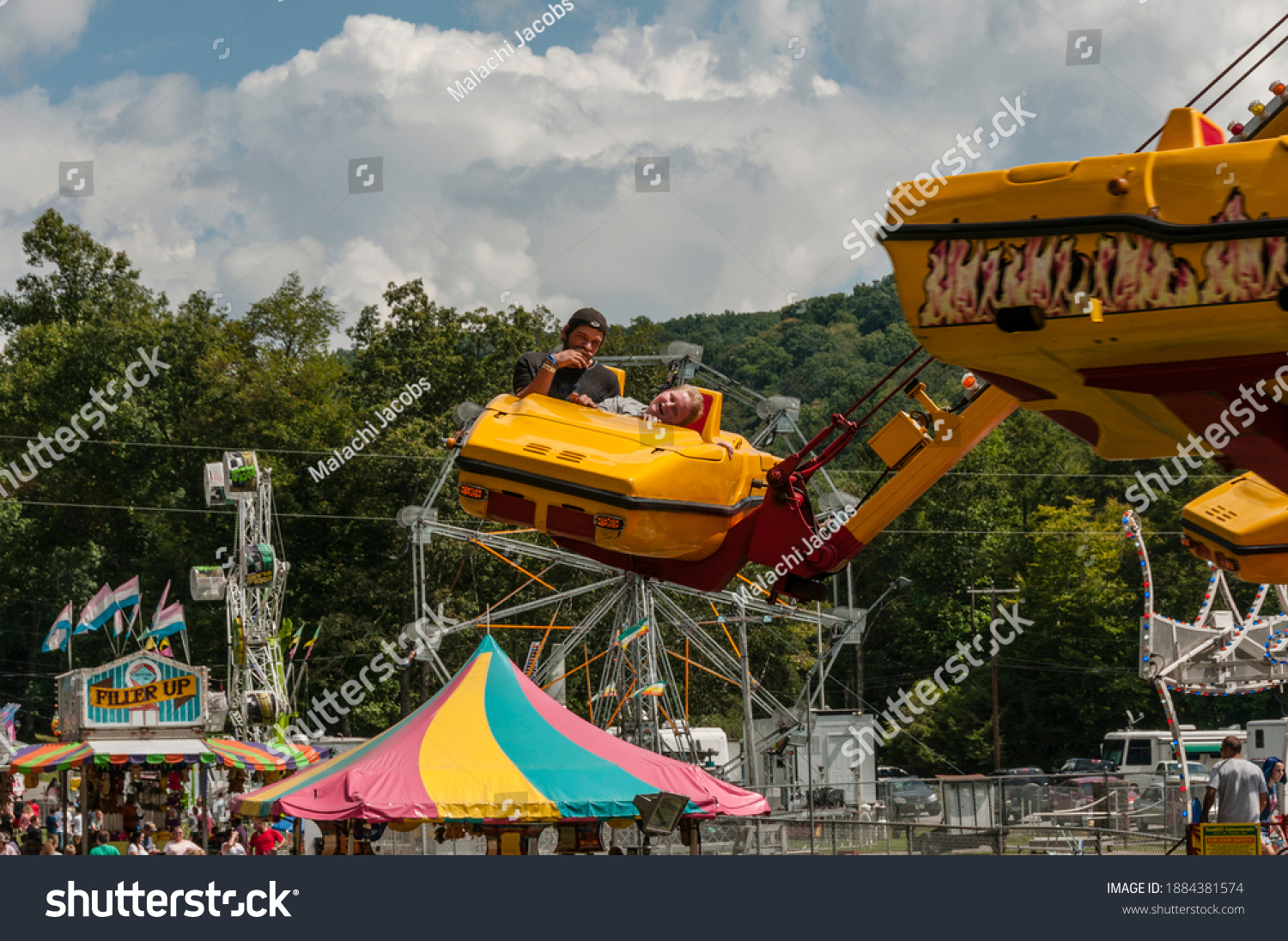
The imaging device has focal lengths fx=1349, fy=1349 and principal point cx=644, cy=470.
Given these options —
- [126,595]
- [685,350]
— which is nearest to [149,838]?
[126,595]

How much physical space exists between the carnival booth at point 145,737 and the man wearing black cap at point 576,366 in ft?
52.0

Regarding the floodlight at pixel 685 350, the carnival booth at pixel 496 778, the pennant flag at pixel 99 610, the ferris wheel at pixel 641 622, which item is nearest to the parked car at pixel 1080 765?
the ferris wheel at pixel 641 622

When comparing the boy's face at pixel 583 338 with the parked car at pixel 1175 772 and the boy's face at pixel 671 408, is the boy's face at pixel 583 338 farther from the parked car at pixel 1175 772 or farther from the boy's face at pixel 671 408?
the parked car at pixel 1175 772

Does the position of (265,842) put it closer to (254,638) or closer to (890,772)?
(254,638)

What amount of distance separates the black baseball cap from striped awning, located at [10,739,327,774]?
50.7 feet

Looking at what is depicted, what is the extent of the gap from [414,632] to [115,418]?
91.7 ft

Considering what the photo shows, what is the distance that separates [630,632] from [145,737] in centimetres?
872

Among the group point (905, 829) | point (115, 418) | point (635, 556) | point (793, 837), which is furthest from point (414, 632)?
point (115, 418)

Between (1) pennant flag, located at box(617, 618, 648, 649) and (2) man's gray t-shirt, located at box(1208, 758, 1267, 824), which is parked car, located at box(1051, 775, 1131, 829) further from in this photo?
(2) man's gray t-shirt, located at box(1208, 758, 1267, 824)

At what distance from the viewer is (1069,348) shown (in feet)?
15.8

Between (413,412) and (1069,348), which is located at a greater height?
(413,412)

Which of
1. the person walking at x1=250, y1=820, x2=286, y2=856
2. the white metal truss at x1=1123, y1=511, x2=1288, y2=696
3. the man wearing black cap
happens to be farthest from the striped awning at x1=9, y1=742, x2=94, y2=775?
the white metal truss at x1=1123, y1=511, x2=1288, y2=696
